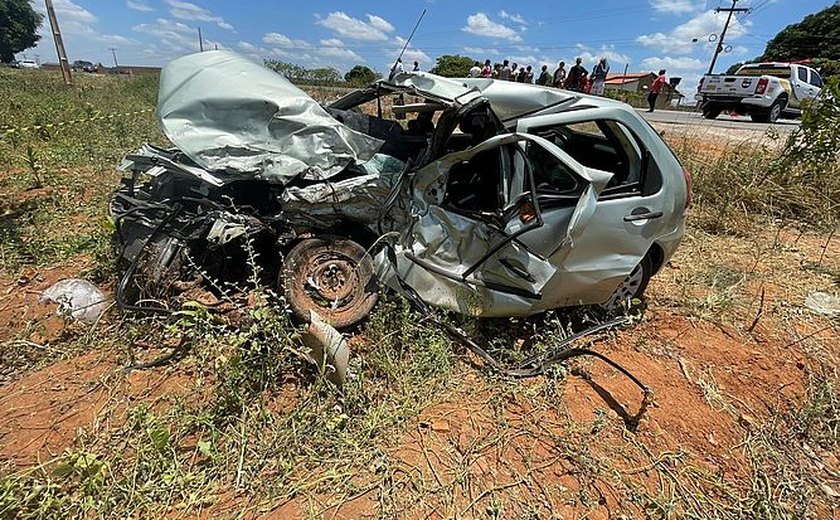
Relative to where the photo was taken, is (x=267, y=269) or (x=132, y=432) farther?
(x=267, y=269)

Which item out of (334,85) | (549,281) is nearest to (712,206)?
(549,281)

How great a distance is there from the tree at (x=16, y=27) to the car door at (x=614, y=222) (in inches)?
2512

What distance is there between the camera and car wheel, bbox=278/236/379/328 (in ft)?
10.7

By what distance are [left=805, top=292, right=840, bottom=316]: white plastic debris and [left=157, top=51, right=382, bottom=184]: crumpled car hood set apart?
4.24 meters

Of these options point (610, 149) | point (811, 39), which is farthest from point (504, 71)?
point (811, 39)

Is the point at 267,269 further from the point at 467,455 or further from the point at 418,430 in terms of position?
the point at 467,455

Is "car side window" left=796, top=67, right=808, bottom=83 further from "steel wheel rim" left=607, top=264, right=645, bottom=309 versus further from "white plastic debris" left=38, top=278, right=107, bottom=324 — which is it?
"white plastic debris" left=38, top=278, right=107, bottom=324

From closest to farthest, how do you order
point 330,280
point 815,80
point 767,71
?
point 330,280
point 767,71
point 815,80

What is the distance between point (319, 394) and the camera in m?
2.71

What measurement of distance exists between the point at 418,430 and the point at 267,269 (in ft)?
6.14

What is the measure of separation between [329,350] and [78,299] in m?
2.16

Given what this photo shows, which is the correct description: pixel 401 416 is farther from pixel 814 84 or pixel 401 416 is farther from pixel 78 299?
pixel 814 84

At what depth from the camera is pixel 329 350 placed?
2.71m

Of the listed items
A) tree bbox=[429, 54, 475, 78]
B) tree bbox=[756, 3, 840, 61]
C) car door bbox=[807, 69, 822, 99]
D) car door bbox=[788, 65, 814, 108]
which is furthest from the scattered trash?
tree bbox=[756, 3, 840, 61]
